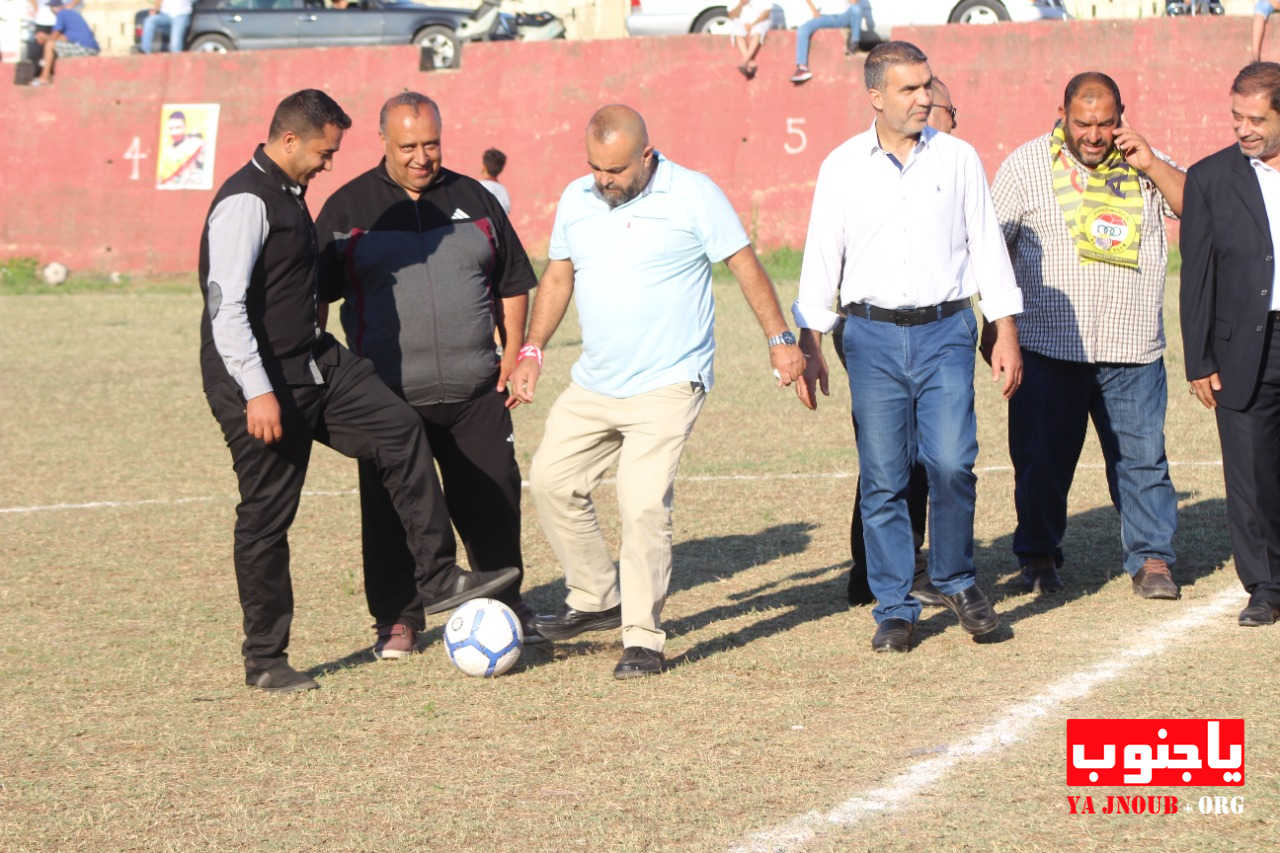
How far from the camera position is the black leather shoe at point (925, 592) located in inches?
300

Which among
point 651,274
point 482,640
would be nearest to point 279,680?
point 482,640

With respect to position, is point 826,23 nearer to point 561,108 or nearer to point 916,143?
point 561,108

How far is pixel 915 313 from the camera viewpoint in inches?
263

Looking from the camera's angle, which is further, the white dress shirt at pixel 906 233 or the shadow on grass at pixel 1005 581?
the shadow on grass at pixel 1005 581

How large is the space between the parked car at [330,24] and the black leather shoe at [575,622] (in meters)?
21.2

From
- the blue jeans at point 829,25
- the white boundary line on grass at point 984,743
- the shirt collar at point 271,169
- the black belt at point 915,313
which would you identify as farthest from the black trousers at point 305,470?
the blue jeans at point 829,25

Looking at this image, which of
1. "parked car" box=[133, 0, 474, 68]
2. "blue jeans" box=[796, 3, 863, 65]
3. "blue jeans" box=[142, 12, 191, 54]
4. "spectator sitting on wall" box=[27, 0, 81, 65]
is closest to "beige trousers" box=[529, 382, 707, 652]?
"blue jeans" box=[796, 3, 863, 65]

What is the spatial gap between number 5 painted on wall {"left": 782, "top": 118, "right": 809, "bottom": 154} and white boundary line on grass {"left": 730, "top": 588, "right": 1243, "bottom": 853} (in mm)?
18195

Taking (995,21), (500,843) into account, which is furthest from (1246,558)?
(995,21)

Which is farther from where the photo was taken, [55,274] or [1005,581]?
[55,274]

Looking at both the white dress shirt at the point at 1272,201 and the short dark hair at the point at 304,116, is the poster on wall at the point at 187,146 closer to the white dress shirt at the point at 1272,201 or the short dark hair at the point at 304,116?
the short dark hair at the point at 304,116

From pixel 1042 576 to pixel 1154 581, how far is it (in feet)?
1.65

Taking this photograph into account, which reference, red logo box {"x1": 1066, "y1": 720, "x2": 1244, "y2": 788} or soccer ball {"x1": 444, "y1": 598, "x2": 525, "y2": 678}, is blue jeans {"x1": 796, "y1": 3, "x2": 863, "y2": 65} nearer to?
soccer ball {"x1": 444, "y1": 598, "x2": 525, "y2": 678}

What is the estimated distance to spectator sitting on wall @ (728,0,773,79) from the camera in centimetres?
2466
